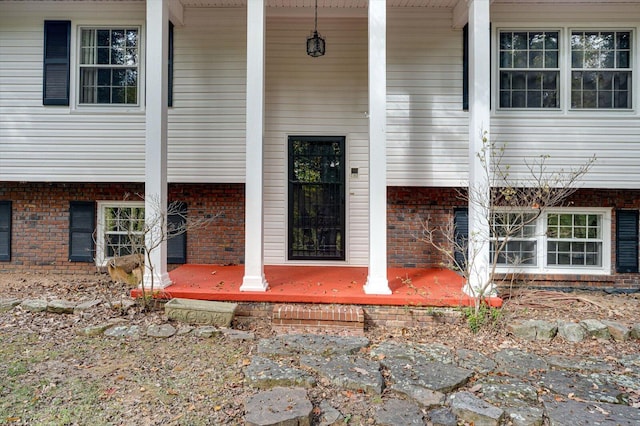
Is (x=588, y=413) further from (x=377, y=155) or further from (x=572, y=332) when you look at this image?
(x=377, y=155)

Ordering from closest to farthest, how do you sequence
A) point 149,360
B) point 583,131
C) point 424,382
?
point 424,382, point 149,360, point 583,131

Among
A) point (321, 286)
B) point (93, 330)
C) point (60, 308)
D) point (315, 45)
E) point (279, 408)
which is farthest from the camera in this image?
point (315, 45)

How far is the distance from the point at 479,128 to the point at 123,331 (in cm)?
476

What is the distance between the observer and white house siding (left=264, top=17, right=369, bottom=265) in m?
6.34

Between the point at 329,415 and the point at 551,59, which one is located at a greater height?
the point at 551,59

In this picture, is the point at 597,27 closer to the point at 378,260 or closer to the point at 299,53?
the point at 299,53

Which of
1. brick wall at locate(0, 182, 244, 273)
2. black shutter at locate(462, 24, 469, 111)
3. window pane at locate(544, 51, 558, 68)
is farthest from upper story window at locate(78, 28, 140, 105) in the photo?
window pane at locate(544, 51, 558, 68)

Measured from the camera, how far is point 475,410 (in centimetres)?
265

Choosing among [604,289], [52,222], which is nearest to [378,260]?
[604,289]

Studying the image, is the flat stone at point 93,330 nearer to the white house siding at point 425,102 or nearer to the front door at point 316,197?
the front door at point 316,197

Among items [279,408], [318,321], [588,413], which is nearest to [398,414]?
[279,408]

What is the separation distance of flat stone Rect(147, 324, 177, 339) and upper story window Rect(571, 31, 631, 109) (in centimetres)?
647

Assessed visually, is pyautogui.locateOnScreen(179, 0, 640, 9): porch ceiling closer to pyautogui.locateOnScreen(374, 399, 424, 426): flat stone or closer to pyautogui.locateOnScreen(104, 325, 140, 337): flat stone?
pyautogui.locateOnScreen(104, 325, 140, 337): flat stone

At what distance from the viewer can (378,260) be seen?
4660 mm
